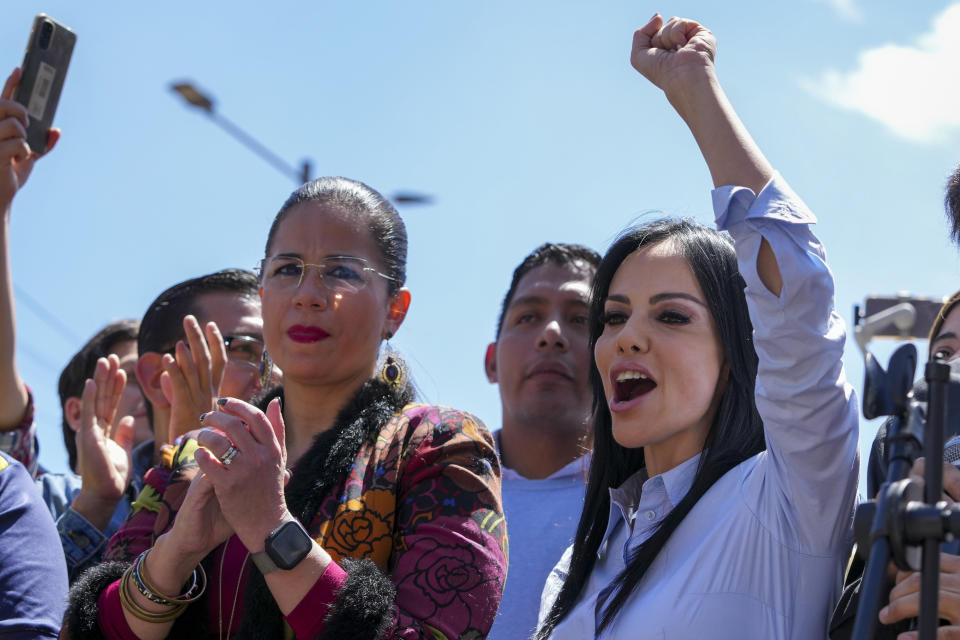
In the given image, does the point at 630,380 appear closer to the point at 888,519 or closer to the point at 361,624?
the point at 361,624

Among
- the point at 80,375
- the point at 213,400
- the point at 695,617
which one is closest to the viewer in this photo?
the point at 695,617

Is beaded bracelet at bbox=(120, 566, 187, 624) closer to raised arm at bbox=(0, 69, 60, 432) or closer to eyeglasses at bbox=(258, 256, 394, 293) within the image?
eyeglasses at bbox=(258, 256, 394, 293)

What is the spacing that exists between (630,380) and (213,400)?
1.54m

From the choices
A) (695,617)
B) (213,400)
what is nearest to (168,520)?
(213,400)

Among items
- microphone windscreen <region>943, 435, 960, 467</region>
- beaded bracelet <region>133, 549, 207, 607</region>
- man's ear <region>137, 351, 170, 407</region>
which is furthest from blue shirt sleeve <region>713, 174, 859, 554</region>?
man's ear <region>137, 351, 170, 407</region>

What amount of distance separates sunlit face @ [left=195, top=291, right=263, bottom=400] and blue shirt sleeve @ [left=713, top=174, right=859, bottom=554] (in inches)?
89.5

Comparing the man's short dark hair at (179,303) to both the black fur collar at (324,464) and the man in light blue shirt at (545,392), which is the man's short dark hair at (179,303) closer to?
the man in light blue shirt at (545,392)

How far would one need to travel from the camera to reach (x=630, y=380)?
10.0 ft

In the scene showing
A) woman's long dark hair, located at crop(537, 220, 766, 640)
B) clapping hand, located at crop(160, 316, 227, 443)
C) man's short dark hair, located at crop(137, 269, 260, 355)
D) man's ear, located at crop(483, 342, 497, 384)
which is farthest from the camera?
man's ear, located at crop(483, 342, 497, 384)

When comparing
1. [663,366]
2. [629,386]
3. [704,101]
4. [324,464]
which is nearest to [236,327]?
[324,464]

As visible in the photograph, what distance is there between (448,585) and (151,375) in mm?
2172

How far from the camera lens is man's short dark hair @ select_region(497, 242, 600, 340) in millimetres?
5078

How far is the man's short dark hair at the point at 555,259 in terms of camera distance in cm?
508

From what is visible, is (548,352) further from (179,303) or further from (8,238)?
(8,238)
